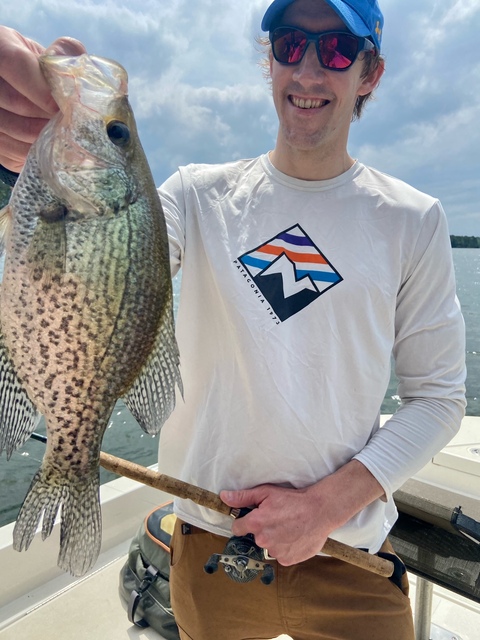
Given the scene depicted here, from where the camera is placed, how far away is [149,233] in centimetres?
145

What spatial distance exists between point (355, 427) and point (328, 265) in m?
0.59

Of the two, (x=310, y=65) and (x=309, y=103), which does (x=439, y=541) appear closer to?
(x=309, y=103)

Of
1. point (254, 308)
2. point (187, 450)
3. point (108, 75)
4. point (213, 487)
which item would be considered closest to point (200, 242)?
point (254, 308)

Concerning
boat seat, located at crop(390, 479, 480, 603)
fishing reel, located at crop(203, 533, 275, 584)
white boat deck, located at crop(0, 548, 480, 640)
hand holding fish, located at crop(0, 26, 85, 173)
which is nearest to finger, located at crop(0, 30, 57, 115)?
hand holding fish, located at crop(0, 26, 85, 173)

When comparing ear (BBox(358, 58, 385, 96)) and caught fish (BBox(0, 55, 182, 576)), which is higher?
ear (BBox(358, 58, 385, 96))

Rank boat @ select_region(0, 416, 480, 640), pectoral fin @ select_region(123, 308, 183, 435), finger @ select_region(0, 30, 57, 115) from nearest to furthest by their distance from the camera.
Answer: finger @ select_region(0, 30, 57, 115) < pectoral fin @ select_region(123, 308, 183, 435) < boat @ select_region(0, 416, 480, 640)

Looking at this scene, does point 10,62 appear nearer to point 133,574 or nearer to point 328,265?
point 328,265

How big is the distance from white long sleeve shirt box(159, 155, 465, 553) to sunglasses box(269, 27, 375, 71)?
411 mm

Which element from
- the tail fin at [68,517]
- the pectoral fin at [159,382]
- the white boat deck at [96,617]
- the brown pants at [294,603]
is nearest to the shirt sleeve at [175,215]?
the pectoral fin at [159,382]

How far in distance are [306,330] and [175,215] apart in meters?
0.63

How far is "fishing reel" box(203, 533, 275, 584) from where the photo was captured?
64.3 inches

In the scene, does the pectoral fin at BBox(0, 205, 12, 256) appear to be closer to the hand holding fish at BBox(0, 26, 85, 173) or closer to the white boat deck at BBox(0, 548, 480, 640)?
the hand holding fish at BBox(0, 26, 85, 173)

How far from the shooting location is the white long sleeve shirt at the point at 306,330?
67.8 inches

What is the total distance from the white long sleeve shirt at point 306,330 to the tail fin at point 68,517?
0.51 meters
